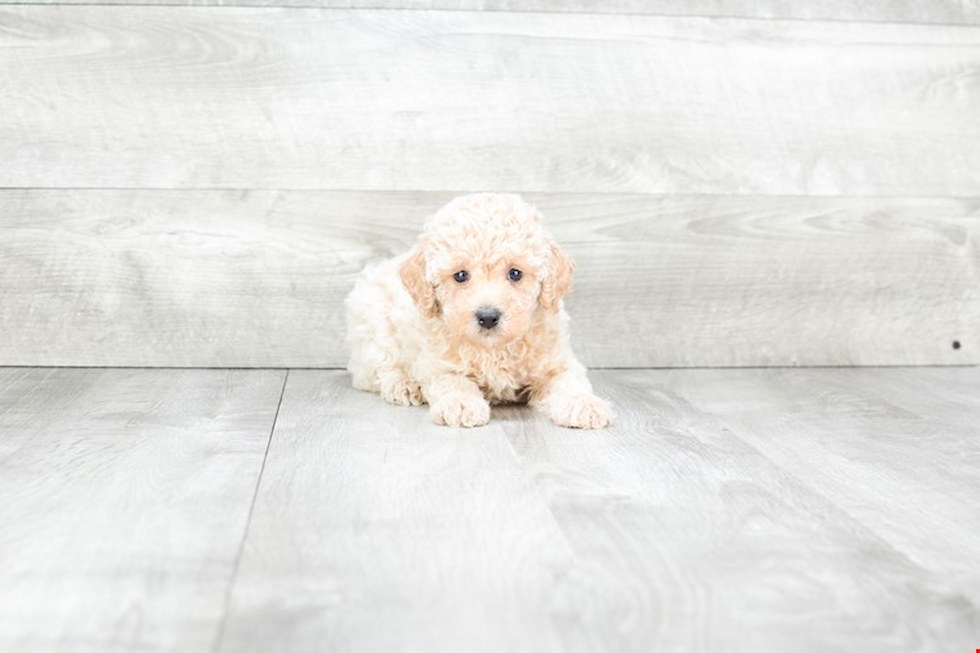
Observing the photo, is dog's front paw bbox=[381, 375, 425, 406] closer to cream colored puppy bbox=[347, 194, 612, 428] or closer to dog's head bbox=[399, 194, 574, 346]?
cream colored puppy bbox=[347, 194, 612, 428]

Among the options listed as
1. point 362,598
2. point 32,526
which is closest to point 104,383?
point 32,526

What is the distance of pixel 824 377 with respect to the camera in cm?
267

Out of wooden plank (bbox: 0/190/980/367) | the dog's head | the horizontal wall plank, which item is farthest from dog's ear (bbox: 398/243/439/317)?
the horizontal wall plank

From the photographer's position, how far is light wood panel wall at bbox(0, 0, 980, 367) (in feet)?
8.39

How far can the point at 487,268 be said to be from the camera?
2029mm

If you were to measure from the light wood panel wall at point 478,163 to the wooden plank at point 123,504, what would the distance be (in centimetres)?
29

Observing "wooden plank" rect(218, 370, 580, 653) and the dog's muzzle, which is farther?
the dog's muzzle

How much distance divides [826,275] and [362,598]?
6.37 feet

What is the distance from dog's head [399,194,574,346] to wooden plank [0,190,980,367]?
1.86 ft

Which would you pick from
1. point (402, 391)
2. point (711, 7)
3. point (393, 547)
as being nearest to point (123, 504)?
point (393, 547)

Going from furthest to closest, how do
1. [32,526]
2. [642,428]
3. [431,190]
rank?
1. [431,190]
2. [642,428]
3. [32,526]

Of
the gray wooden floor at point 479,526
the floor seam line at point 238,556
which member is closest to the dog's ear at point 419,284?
the gray wooden floor at point 479,526

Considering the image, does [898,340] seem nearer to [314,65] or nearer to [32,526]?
[314,65]

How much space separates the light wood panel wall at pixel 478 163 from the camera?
2.56 m
